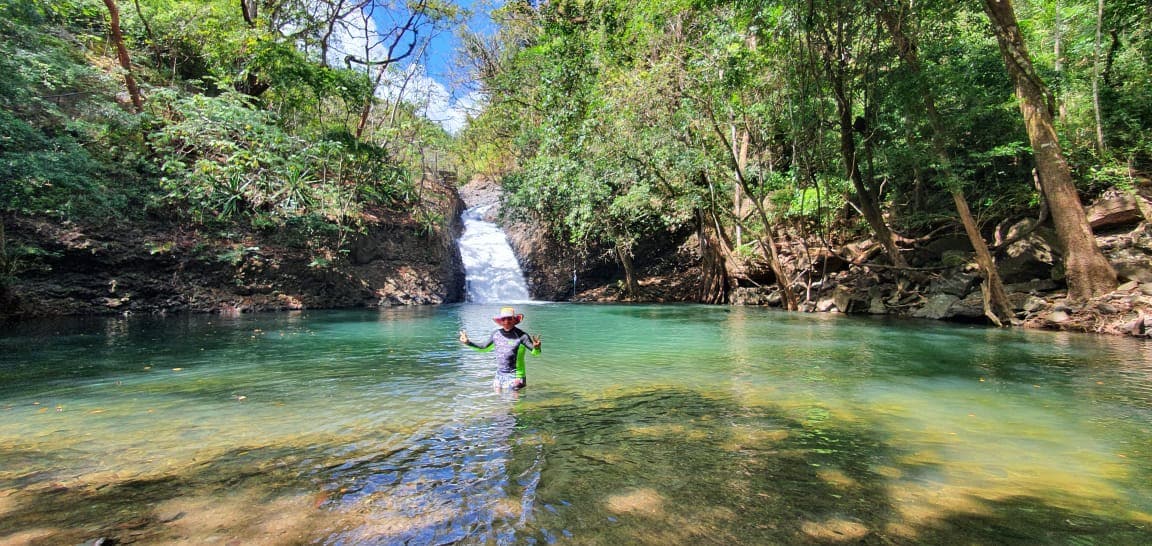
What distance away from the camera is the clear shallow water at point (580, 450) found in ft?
9.08

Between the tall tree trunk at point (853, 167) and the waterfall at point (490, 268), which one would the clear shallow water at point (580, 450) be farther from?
the waterfall at point (490, 268)

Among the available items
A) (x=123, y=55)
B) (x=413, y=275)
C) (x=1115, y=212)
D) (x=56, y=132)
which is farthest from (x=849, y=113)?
(x=56, y=132)

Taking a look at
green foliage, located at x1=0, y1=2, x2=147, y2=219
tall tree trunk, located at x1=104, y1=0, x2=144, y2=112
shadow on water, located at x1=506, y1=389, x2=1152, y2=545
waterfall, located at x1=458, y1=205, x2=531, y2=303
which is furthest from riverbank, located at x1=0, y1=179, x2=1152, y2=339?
shadow on water, located at x1=506, y1=389, x2=1152, y2=545

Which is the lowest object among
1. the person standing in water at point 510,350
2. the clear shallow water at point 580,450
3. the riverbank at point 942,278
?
the clear shallow water at point 580,450

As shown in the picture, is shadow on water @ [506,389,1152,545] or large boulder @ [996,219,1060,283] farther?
large boulder @ [996,219,1060,283]

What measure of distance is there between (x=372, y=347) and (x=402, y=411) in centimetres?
536

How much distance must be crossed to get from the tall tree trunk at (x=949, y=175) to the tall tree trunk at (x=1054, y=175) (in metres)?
1.48

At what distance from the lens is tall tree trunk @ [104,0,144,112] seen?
14.5 meters

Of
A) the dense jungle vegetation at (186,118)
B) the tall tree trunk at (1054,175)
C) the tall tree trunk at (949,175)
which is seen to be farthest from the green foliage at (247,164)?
the tall tree trunk at (1054,175)

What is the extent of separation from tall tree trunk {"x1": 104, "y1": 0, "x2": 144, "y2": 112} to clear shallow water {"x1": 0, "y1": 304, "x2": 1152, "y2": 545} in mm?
10453

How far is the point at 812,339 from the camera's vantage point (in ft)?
36.9

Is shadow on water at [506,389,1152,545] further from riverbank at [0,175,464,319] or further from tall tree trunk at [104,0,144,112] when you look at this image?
tall tree trunk at [104,0,144,112]

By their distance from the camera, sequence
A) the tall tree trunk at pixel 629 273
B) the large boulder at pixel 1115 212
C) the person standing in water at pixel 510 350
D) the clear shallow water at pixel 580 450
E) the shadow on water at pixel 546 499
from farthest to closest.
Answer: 1. the tall tree trunk at pixel 629 273
2. the large boulder at pixel 1115 212
3. the person standing in water at pixel 510 350
4. the clear shallow water at pixel 580 450
5. the shadow on water at pixel 546 499

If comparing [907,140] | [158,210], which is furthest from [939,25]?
[158,210]
